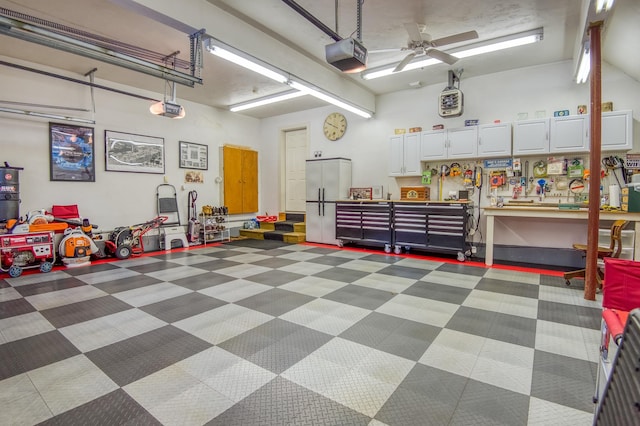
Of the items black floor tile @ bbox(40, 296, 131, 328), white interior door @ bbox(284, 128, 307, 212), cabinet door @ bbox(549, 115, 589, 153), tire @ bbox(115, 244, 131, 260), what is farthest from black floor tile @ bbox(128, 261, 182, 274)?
cabinet door @ bbox(549, 115, 589, 153)

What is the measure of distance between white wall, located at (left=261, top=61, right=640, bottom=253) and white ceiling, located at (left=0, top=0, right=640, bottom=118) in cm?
24

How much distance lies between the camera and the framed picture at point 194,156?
780 centimetres

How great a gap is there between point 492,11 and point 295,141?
19.6 feet

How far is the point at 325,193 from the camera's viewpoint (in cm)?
774

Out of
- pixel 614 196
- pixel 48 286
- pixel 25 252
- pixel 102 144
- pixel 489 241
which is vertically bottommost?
pixel 48 286

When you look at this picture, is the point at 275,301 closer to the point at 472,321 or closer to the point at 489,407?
the point at 472,321

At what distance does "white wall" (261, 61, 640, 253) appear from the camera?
5.41 m

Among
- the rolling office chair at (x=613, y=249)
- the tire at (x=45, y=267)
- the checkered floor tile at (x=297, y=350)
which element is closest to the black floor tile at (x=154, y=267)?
the checkered floor tile at (x=297, y=350)

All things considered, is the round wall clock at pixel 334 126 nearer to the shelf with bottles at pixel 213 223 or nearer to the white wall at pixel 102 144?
the white wall at pixel 102 144

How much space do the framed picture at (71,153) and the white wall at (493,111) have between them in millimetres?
5090

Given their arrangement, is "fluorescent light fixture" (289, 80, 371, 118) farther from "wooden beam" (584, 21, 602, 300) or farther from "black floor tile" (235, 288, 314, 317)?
"wooden beam" (584, 21, 602, 300)

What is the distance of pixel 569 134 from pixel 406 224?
3.04 metres

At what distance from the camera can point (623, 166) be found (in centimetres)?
500

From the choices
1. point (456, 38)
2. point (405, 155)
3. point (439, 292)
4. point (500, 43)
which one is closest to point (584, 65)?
point (500, 43)
